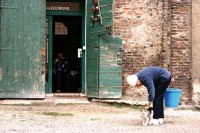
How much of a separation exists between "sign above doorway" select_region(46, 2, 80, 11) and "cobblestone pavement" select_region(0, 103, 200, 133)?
136 inches

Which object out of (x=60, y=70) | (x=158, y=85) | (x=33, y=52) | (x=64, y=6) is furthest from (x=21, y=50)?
(x=158, y=85)

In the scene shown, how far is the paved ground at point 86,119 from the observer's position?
9945 mm

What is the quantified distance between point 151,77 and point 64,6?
640 cm

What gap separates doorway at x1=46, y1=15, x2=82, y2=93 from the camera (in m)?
17.7

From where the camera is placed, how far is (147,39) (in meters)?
14.9

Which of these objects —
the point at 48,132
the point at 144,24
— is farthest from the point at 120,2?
the point at 48,132

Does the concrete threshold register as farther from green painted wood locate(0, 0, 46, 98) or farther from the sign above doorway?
the sign above doorway

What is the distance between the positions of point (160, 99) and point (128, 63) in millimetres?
4113

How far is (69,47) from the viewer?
721 inches

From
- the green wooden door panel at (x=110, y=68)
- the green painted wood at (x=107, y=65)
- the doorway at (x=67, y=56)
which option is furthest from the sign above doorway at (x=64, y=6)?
the green wooden door panel at (x=110, y=68)

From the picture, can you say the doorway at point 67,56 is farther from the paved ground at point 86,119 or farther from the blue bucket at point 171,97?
the blue bucket at point 171,97

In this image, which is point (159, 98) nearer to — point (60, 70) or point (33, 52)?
point (33, 52)

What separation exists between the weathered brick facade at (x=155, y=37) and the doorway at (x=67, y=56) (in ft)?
9.64

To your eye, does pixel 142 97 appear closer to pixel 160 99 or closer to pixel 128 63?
pixel 128 63
